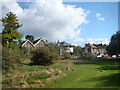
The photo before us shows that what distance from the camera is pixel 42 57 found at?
3022 centimetres

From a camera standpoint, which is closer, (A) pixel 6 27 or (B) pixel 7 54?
(B) pixel 7 54

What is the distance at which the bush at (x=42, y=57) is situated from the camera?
30069 millimetres

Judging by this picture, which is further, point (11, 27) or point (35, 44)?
point (35, 44)

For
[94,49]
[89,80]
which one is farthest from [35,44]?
[89,80]

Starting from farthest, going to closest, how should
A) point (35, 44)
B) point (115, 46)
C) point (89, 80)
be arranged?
point (35, 44) < point (115, 46) < point (89, 80)

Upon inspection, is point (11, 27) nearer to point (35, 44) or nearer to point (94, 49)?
point (35, 44)

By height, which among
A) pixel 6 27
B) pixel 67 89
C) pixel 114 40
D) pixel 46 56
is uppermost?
pixel 6 27

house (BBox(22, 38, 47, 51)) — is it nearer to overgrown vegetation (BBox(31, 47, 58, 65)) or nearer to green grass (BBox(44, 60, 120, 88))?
overgrown vegetation (BBox(31, 47, 58, 65))

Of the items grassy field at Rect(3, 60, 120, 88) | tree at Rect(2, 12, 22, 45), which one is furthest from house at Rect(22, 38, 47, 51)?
grassy field at Rect(3, 60, 120, 88)

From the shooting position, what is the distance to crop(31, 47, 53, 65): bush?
30069mm

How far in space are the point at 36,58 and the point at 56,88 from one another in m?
19.7

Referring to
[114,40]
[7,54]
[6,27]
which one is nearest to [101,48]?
[114,40]

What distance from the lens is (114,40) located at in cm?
4806

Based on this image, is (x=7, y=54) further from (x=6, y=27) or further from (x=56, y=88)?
(x=6, y=27)
